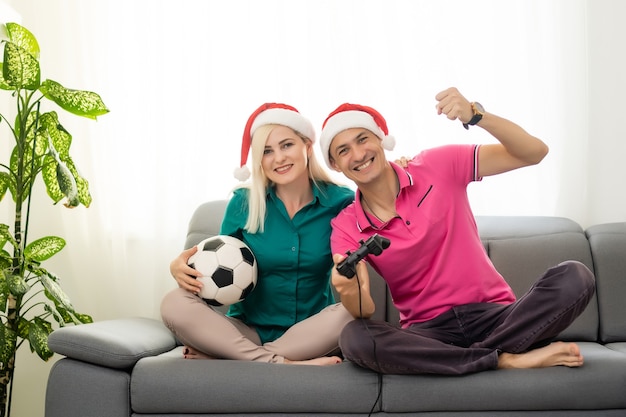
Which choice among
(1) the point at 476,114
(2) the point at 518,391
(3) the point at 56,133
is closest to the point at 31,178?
(3) the point at 56,133

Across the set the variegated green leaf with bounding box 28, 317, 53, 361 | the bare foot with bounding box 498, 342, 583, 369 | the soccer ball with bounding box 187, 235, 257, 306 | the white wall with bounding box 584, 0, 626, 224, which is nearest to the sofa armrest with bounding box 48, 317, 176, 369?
the soccer ball with bounding box 187, 235, 257, 306

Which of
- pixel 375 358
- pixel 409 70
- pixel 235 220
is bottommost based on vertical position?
pixel 375 358

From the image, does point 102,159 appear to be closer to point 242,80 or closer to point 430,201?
point 242,80

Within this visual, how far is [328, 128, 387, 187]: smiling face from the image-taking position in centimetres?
233

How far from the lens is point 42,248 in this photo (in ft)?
9.19

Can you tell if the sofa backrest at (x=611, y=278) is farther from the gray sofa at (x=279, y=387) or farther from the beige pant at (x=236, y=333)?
the beige pant at (x=236, y=333)

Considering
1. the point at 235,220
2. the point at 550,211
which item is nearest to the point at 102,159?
the point at 235,220

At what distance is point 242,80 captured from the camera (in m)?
3.23

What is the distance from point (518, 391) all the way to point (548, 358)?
0.14 m

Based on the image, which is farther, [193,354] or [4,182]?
[4,182]

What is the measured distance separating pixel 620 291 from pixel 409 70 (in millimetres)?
1237

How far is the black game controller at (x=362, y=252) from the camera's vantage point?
1.95 metres

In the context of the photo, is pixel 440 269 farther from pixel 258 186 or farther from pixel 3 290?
pixel 3 290

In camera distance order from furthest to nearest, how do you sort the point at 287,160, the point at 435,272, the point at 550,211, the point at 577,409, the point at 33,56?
1. the point at 550,211
2. the point at 33,56
3. the point at 287,160
4. the point at 435,272
5. the point at 577,409
